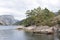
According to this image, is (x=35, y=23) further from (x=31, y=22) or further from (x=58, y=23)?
(x=58, y=23)

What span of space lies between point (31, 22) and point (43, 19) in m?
14.8

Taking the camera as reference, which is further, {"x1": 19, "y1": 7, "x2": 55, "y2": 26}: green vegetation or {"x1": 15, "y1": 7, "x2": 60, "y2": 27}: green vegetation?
{"x1": 19, "y1": 7, "x2": 55, "y2": 26}: green vegetation

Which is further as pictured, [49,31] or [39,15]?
Result: [39,15]

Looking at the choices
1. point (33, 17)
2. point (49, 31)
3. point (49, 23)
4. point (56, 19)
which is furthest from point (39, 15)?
point (49, 31)

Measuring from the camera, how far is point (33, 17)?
12619 cm

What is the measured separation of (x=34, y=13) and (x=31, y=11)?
3781mm

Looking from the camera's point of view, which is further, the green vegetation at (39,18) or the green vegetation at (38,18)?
the green vegetation at (38,18)

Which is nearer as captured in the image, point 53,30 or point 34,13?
point 53,30

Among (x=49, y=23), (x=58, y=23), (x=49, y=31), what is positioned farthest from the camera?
(x=49, y=23)

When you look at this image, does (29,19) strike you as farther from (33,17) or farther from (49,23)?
(49,23)

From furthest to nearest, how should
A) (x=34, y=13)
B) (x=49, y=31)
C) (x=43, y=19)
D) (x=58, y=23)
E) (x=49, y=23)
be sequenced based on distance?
(x=34, y=13) < (x=43, y=19) < (x=49, y=23) < (x=58, y=23) < (x=49, y=31)

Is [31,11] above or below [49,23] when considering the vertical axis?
above

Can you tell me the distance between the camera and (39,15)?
124188 millimetres

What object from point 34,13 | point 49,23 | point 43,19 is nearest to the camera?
point 49,23
